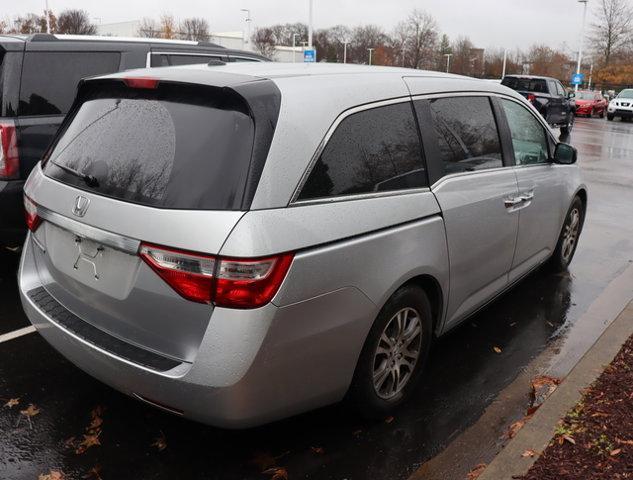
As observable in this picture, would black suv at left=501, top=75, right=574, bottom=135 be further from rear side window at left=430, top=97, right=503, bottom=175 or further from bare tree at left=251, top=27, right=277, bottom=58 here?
bare tree at left=251, top=27, right=277, bottom=58

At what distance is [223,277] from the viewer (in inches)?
96.0

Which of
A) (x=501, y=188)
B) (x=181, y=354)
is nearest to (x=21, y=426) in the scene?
(x=181, y=354)

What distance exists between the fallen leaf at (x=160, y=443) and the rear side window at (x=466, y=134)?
2.12 metres

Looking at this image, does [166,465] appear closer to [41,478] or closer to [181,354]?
[41,478]

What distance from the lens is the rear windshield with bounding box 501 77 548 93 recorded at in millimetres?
23156

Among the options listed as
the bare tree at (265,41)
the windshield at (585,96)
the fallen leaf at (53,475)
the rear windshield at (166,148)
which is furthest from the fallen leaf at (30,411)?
the bare tree at (265,41)

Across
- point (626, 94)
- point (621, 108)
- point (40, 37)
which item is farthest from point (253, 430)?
point (626, 94)

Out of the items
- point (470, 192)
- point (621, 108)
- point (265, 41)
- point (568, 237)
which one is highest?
point (265, 41)

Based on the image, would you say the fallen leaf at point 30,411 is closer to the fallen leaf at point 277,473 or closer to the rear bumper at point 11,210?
the fallen leaf at point 277,473

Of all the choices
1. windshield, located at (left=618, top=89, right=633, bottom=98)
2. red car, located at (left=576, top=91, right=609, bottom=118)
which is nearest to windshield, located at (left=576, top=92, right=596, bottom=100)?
red car, located at (left=576, top=91, right=609, bottom=118)

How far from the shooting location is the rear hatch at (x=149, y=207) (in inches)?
98.7

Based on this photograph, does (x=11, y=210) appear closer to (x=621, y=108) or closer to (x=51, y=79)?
(x=51, y=79)

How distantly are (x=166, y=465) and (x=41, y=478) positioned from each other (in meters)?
0.55

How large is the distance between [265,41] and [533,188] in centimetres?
9865
